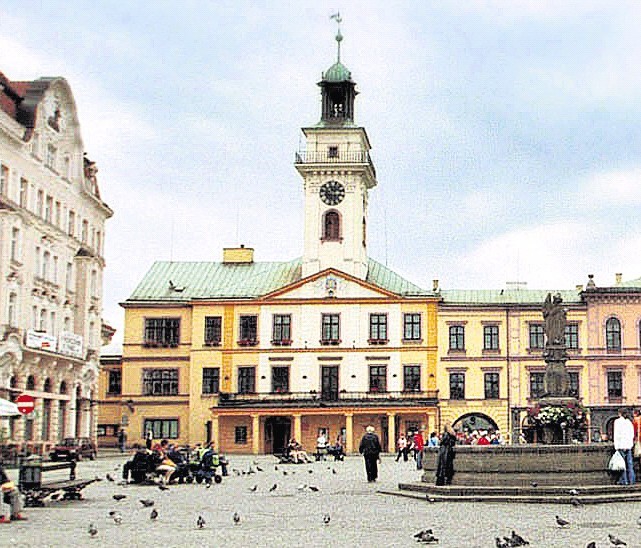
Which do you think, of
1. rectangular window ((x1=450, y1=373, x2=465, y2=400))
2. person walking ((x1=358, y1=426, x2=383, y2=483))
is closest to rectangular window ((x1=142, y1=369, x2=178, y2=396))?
rectangular window ((x1=450, y1=373, x2=465, y2=400))

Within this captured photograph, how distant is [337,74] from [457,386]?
2205 cm

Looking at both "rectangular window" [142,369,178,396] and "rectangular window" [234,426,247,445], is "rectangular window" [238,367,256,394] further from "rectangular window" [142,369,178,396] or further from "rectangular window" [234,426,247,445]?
"rectangular window" [142,369,178,396]

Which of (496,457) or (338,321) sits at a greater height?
(338,321)

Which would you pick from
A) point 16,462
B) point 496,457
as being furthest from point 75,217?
point 496,457

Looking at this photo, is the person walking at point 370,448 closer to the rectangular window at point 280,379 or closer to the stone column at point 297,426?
the stone column at point 297,426

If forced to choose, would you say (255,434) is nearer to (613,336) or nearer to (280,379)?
(280,379)

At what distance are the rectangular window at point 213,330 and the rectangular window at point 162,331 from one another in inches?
82.4

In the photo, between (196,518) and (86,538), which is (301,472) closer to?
(196,518)

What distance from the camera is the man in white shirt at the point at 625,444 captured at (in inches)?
913

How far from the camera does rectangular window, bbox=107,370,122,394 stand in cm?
7569

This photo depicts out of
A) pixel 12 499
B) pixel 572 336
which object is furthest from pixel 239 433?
pixel 12 499

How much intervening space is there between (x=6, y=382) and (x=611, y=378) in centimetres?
3872

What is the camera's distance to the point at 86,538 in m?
16.5

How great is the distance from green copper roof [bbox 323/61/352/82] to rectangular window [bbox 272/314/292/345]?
1612cm
